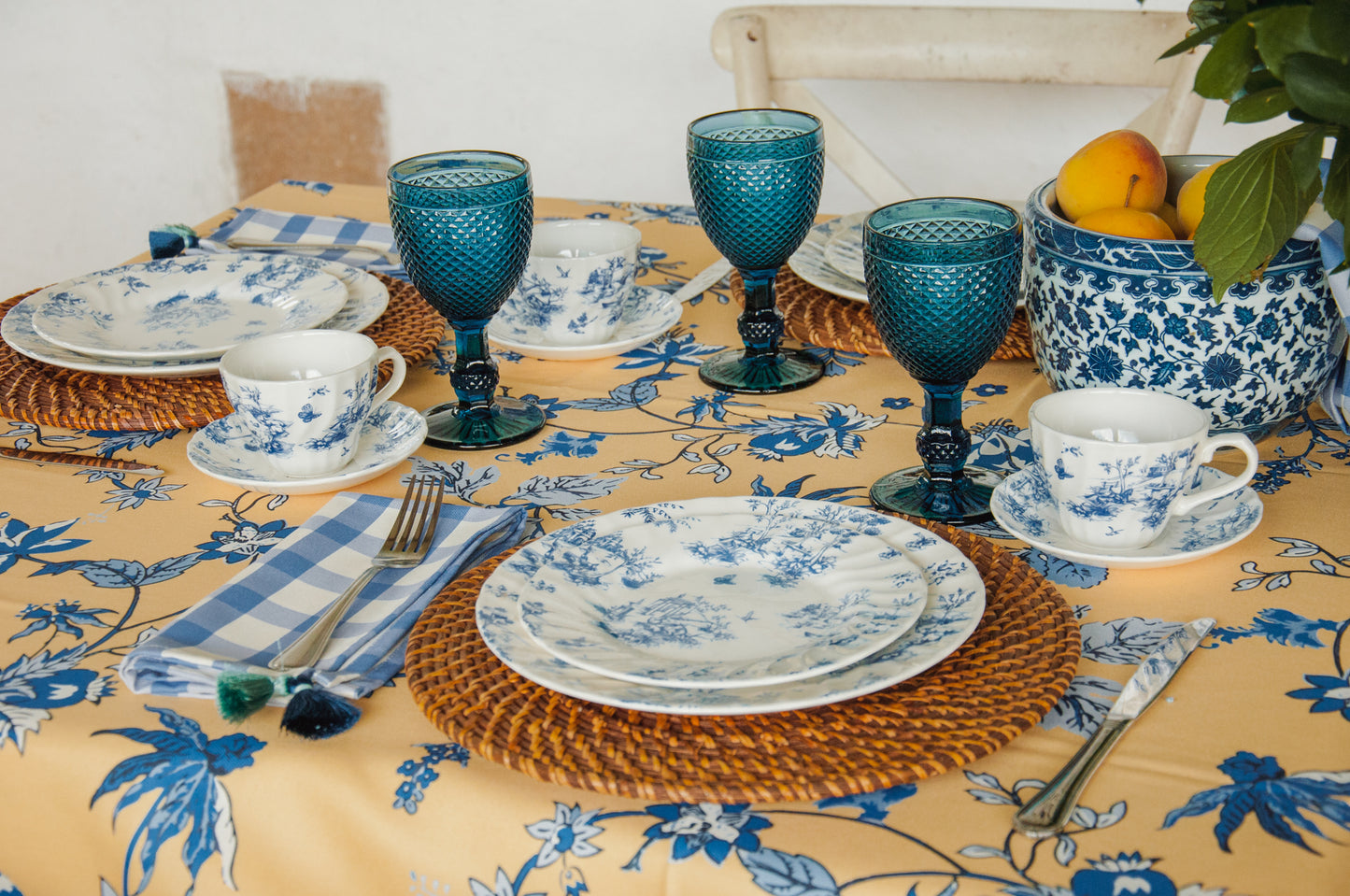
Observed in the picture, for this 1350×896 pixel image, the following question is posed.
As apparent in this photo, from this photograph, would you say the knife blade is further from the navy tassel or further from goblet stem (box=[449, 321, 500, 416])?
the navy tassel

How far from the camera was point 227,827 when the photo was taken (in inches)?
22.6

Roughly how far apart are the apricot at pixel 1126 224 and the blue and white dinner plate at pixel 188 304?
23.5 inches

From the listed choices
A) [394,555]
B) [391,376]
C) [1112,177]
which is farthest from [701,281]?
[394,555]

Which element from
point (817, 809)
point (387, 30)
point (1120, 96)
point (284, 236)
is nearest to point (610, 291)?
point (284, 236)

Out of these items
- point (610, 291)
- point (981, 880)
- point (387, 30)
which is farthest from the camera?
point (387, 30)

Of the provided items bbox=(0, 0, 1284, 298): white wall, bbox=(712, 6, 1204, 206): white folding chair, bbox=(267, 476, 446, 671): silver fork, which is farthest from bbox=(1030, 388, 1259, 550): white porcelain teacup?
bbox=(0, 0, 1284, 298): white wall

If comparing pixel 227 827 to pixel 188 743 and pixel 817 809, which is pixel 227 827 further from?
pixel 817 809

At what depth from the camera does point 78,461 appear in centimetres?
88

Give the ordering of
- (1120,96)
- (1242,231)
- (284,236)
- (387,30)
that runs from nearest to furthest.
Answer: (1242,231) → (284,236) → (1120,96) → (387,30)

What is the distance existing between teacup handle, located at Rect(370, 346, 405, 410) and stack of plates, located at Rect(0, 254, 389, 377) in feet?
0.29

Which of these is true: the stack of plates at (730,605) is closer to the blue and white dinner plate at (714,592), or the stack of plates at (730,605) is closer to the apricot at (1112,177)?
the blue and white dinner plate at (714,592)

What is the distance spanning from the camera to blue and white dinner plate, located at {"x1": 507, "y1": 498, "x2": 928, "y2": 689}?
60 centimetres

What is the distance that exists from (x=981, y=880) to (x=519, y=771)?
0.20 meters

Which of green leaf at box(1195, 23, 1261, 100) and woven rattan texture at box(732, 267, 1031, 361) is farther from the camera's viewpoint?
woven rattan texture at box(732, 267, 1031, 361)
